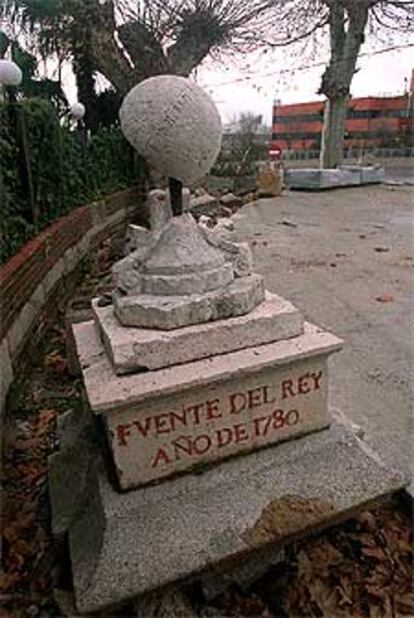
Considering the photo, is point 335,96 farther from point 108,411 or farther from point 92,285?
point 108,411

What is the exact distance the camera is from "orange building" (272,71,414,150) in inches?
1321

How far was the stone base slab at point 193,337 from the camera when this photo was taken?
5.01 ft

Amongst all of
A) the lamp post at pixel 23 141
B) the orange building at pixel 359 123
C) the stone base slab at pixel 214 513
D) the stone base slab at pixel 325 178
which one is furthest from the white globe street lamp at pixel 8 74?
the orange building at pixel 359 123

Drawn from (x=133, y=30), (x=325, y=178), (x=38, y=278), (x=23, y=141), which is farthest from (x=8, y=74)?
(x=325, y=178)

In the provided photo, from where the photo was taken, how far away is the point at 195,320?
5.29 ft

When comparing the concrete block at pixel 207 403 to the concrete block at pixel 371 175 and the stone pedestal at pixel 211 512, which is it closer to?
the stone pedestal at pixel 211 512

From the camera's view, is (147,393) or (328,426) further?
(328,426)

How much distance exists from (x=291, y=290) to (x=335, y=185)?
30.1 ft

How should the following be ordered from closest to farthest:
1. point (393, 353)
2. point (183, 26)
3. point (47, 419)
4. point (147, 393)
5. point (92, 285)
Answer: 1. point (147, 393)
2. point (47, 419)
3. point (393, 353)
4. point (92, 285)
5. point (183, 26)

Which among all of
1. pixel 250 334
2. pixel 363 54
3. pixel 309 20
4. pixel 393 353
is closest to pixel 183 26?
pixel 309 20

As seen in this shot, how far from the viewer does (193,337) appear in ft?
5.16

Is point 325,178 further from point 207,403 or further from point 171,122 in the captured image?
point 207,403

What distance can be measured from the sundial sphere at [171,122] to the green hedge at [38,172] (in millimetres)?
1922

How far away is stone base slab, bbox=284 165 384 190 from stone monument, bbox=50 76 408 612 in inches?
440
